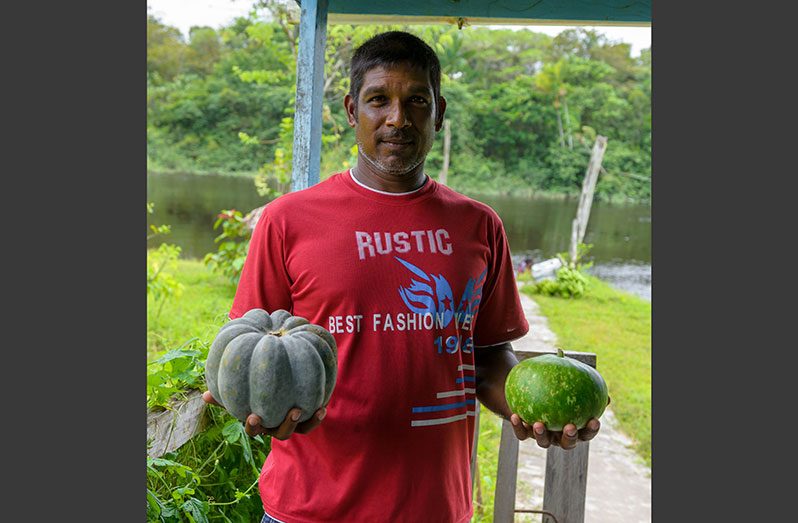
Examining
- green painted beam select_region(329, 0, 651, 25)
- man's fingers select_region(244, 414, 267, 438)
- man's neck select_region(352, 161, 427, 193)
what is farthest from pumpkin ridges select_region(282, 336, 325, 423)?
green painted beam select_region(329, 0, 651, 25)

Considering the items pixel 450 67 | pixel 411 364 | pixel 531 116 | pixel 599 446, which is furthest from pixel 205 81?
pixel 411 364

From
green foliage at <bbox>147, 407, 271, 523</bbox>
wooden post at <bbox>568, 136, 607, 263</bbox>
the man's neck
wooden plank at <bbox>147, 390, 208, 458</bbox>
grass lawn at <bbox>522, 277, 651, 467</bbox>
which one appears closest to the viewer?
the man's neck

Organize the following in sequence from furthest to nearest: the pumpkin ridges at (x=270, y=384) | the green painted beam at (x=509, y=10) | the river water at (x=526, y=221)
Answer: the river water at (x=526, y=221), the green painted beam at (x=509, y=10), the pumpkin ridges at (x=270, y=384)

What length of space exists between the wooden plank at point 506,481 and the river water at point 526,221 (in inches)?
569

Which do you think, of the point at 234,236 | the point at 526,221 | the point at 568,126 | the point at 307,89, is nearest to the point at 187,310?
the point at 234,236

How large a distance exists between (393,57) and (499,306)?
2.71ft

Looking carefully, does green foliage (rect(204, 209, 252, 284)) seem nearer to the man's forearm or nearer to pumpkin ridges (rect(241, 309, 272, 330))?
the man's forearm

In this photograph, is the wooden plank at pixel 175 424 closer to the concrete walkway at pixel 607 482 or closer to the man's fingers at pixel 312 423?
the man's fingers at pixel 312 423

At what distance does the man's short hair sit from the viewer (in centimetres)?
209

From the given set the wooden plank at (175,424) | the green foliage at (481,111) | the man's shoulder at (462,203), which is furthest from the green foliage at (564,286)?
the man's shoulder at (462,203)

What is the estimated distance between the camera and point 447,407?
6.83 ft

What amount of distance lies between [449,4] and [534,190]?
65.3 ft

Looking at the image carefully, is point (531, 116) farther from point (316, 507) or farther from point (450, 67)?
point (316, 507)

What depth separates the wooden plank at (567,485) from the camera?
9.91ft
